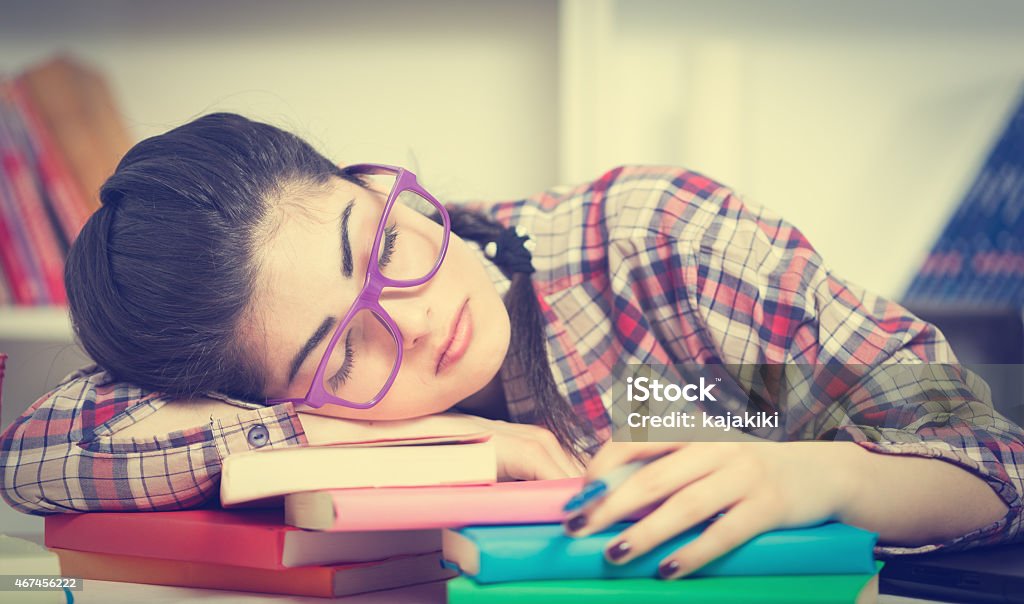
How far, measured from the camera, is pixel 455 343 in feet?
2.47

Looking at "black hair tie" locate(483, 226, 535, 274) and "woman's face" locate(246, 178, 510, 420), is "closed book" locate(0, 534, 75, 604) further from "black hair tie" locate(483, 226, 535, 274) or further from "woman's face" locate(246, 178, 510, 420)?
"black hair tie" locate(483, 226, 535, 274)

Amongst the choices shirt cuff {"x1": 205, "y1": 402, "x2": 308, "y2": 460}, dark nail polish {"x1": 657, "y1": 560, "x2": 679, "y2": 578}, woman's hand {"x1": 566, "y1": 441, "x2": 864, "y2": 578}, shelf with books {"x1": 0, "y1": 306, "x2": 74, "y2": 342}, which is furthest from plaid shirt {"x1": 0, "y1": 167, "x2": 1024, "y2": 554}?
shelf with books {"x1": 0, "y1": 306, "x2": 74, "y2": 342}

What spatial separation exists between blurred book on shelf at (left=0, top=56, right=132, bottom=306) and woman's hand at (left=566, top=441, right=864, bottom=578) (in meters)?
0.97

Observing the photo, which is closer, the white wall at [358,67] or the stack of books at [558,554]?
the stack of books at [558,554]

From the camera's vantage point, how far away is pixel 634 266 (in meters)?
0.89

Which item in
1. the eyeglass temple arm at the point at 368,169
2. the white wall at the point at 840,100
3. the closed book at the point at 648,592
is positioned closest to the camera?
the closed book at the point at 648,592

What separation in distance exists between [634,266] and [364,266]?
30 centimetres

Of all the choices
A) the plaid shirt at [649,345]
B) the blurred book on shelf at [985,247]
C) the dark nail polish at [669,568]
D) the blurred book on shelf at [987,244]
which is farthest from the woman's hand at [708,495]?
the blurred book on shelf at [987,244]

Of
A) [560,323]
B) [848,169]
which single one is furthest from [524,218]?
[848,169]

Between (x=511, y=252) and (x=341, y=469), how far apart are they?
44 cm

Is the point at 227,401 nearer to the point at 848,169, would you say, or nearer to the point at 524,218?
the point at 524,218

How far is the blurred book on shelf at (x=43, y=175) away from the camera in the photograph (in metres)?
1.21

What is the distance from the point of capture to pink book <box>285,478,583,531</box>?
486 mm

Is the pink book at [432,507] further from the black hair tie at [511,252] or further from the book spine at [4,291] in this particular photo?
the book spine at [4,291]
